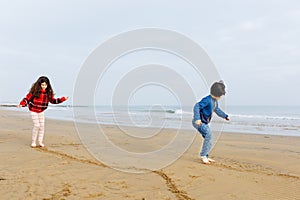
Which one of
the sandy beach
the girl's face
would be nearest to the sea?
the sandy beach

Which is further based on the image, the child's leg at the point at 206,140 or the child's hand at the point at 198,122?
the child's leg at the point at 206,140

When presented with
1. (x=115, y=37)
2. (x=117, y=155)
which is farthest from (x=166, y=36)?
(x=117, y=155)

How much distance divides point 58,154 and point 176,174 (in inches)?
111

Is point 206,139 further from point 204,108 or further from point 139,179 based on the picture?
point 139,179

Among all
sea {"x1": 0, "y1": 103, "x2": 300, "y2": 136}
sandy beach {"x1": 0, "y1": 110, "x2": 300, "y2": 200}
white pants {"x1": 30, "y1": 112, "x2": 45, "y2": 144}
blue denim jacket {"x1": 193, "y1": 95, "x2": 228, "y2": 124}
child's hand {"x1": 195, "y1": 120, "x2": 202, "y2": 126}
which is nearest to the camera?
sandy beach {"x1": 0, "y1": 110, "x2": 300, "y2": 200}

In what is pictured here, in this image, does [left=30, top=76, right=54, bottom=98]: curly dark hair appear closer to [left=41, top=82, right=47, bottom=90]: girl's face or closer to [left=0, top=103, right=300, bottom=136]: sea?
[left=41, top=82, right=47, bottom=90]: girl's face

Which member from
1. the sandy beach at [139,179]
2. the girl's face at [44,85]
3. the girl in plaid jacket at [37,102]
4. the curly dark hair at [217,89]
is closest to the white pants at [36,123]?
the girl in plaid jacket at [37,102]

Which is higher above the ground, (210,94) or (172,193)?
(210,94)

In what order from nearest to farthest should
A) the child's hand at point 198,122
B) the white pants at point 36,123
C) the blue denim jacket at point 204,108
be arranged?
the child's hand at point 198,122 < the blue denim jacket at point 204,108 < the white pants at point 36,123

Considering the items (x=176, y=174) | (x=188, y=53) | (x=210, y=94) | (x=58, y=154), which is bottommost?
(x=58, y=154)

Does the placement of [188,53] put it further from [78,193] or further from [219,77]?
[78,193]

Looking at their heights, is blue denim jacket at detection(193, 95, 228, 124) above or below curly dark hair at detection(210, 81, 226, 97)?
below

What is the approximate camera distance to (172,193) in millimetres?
3553

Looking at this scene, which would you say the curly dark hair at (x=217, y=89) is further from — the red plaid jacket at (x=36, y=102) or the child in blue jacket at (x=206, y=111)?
the red plaid jacket at (x=36, y=102)
